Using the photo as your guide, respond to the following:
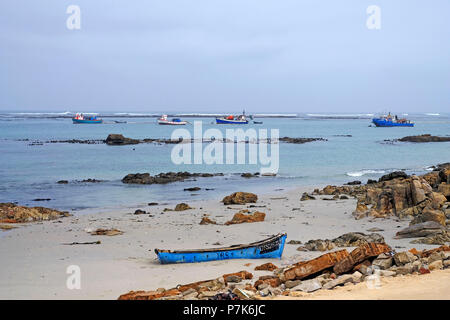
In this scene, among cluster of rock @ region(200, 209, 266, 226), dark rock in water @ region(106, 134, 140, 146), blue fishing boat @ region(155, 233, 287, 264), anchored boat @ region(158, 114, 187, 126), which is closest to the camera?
blue fishing boat @ region(155, 233, 287, 264)

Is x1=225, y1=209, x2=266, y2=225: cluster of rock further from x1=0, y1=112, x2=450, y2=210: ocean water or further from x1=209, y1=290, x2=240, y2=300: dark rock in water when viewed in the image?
x1=209, y1=290, x2=240, y2=300: dark rock in water

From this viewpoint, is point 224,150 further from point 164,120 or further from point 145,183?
point 164,120

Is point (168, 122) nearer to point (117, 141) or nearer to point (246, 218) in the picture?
point (117, 141)

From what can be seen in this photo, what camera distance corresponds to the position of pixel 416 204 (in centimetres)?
1596

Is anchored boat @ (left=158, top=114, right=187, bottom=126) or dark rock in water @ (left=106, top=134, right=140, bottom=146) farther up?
anchored boat @ (left=158, top=114, right=187, bottom=126)

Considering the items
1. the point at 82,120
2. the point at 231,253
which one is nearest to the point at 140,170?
the point at 231,253

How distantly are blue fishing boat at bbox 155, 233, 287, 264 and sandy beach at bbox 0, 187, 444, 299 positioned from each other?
0.60ft

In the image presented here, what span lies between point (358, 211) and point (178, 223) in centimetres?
606

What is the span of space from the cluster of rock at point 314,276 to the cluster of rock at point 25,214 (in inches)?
423

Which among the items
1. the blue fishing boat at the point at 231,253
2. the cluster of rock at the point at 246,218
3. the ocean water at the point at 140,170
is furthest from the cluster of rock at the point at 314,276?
the ocean water at the point at 140,170

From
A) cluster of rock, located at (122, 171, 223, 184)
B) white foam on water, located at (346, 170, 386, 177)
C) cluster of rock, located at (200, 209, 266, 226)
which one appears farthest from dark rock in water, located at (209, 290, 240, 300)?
white foam on water, located at (346, 170, 386, 177)

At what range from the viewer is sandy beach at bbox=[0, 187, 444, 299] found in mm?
8859

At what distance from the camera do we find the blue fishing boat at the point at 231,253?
1103 centimetres
